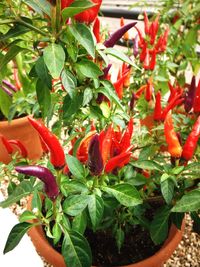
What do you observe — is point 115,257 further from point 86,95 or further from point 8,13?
point 8,13

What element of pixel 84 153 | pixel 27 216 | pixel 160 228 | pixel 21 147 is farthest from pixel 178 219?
pixel 21 147

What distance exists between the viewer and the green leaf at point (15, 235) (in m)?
0.66

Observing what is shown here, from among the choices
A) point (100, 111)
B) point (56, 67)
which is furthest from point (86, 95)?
point (56, 67)

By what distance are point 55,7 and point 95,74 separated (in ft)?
0.46

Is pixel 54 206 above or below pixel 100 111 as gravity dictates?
below

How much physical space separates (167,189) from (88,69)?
0.34 meters

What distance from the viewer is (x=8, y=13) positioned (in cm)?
64

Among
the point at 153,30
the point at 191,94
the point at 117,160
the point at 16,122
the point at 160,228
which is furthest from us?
the point at 16,122

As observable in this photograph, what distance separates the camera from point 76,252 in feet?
2.15

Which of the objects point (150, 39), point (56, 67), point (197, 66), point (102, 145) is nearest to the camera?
point (56, 67)

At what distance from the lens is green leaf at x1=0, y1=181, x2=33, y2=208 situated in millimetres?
684

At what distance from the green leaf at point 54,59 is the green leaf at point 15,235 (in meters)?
0.33

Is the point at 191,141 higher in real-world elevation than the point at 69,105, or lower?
lower

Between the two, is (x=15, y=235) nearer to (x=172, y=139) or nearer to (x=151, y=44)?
(x=172, y=139)
